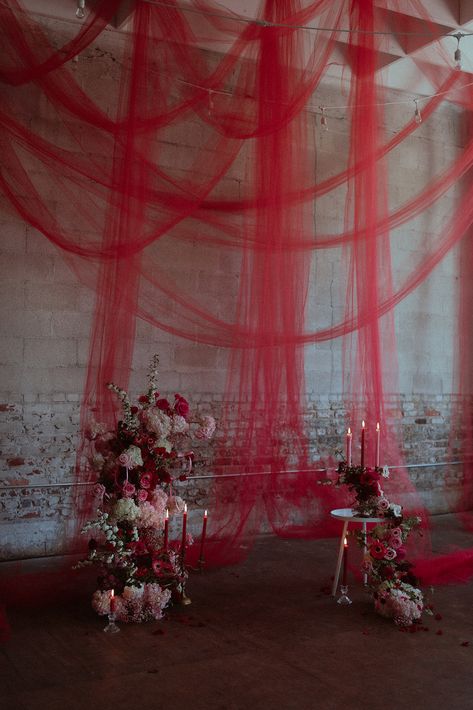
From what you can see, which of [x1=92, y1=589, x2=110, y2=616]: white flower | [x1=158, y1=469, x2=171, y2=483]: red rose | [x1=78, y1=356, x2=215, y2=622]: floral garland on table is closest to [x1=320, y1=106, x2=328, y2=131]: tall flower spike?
[x1=78, y1=356, x2=215, y2=622]: floral garland on table

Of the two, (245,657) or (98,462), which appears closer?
(245,657)

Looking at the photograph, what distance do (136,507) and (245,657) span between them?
1.04 metres

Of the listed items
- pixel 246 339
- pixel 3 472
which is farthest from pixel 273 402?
pixel 3 472

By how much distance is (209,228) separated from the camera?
666 centimetres

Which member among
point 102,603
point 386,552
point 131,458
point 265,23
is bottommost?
point 102,603

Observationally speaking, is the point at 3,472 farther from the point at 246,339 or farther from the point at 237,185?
the point at 237,185

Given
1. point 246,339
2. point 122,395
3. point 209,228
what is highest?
point 209,228

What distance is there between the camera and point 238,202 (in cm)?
617

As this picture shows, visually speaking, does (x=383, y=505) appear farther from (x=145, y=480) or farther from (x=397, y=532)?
(x=145, y=480)

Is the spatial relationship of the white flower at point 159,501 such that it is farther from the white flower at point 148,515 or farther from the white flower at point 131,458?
the white flower at point 131,458

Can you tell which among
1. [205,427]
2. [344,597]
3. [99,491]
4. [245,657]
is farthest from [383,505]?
[99,491]

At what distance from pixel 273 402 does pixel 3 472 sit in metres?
2.09

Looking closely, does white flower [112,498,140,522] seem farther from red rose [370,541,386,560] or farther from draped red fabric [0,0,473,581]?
red rose [370,541,386,560]

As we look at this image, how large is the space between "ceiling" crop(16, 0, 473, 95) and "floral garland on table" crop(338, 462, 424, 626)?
285 cm
